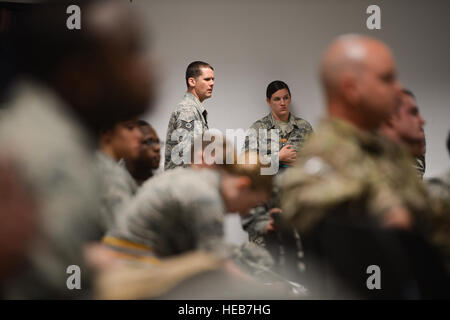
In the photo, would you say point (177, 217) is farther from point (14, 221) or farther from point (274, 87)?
point (274, 87)

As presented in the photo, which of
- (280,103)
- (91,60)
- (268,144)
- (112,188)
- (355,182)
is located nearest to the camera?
(91,60)

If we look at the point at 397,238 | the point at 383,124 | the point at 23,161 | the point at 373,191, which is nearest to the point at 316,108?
the point at 383,124

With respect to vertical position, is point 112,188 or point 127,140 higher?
point 127,140

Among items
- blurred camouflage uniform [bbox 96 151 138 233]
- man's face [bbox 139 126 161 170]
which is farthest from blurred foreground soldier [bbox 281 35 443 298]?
man's face [bbox 139 126 161 170]

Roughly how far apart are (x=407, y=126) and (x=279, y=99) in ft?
1.57

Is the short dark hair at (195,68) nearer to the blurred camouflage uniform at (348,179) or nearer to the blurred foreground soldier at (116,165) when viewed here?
the blurred foreground soldier at (116,165)

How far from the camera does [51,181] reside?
86 cm

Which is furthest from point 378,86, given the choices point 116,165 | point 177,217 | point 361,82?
point 116,165

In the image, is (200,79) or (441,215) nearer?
(441,215)

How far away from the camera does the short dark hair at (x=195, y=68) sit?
1.61 metres

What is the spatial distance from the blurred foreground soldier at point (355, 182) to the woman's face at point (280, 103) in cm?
32

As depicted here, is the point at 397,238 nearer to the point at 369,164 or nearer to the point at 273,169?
the point at 369,164

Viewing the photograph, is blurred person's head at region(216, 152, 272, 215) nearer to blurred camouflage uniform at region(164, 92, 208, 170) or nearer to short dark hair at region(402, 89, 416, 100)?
blurred camouflage uniform at region(164, 92, 208, 170)

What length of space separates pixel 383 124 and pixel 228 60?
2.28 ft
